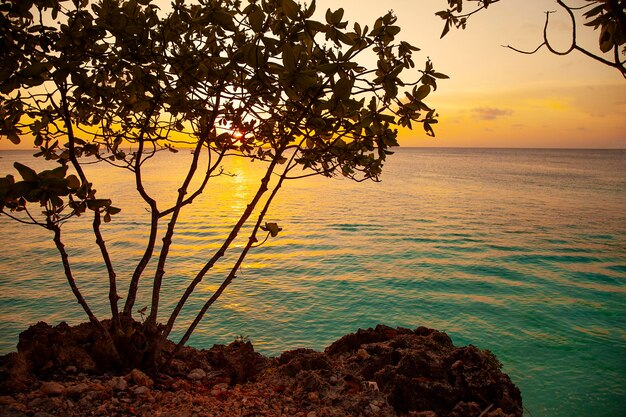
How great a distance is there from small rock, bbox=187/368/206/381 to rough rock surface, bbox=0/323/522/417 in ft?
0.04

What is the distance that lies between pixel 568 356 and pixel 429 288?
5138 mm

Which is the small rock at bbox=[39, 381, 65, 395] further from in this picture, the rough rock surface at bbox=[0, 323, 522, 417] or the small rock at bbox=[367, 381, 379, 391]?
the small rock at bbox=[367, 381, 379, 391]

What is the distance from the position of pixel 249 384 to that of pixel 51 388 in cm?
237

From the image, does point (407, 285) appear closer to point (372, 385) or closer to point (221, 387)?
point (372, 385)

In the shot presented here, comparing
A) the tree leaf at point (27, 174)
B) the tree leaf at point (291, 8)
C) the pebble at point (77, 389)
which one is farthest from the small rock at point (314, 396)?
the tree leaf at point (291, 8)

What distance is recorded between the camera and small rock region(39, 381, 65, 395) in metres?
4.19

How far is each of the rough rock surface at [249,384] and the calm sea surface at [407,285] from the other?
350cm

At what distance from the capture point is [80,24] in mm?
3701

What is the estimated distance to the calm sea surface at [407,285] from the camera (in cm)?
1060

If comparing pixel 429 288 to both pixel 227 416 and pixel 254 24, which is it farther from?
pixel 254 24

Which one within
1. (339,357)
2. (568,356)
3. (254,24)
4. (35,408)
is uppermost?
(254,24)

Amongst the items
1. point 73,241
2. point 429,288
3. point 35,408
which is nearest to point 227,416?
point 35,408

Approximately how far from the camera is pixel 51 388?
4.22 meters

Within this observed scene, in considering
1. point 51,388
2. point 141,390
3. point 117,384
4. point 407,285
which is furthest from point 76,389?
point 407,285
